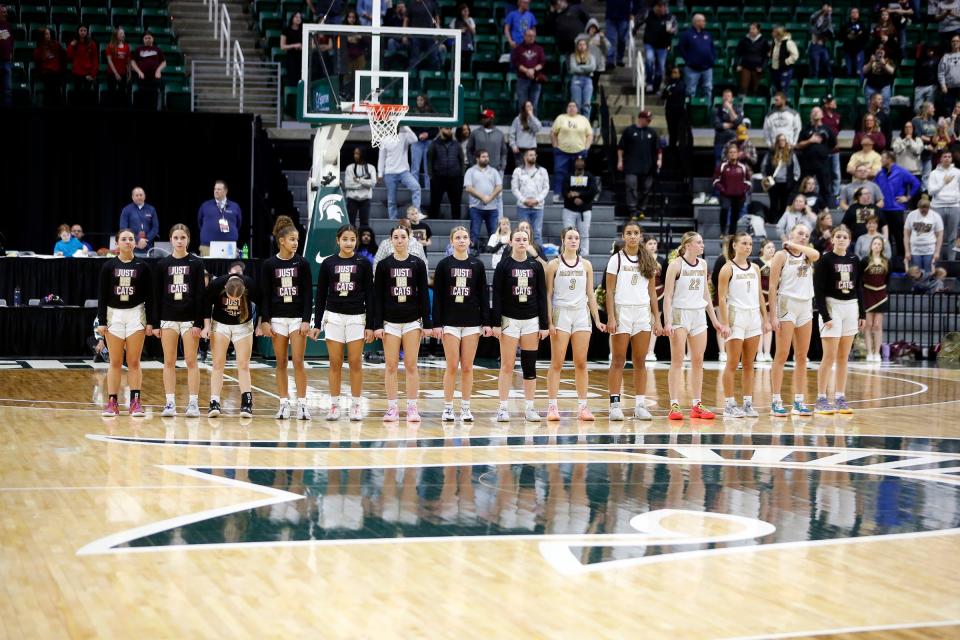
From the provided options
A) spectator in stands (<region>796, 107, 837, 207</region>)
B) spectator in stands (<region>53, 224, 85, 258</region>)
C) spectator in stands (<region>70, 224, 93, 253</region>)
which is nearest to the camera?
spectator in stands (<region>53, 224, 85, 258</region>)

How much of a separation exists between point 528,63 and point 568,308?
1148 centimetres

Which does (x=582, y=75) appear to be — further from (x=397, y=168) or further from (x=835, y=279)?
(x=835, y=279)

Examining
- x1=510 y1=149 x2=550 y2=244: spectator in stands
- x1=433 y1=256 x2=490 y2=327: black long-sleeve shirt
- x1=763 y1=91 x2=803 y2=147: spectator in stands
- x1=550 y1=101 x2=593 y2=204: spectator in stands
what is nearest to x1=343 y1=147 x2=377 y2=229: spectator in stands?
x1=510 y1=149 x2=550 y2=244: spectator in stands

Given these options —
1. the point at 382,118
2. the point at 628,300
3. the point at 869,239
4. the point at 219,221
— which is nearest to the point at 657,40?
the point at 869,239

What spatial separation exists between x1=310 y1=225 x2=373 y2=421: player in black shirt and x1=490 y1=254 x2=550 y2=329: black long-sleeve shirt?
1.18 metres

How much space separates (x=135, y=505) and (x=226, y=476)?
42.8 inches

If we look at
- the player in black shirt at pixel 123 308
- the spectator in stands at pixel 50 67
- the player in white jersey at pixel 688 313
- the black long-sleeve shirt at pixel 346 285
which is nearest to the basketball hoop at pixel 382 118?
the black long-sleeve shirt at pixel 346 285

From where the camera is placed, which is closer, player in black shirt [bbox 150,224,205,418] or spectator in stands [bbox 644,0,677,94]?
player in black shirt [bbox 150,224,205,418]

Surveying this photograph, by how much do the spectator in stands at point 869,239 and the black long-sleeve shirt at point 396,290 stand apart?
895 centimetres

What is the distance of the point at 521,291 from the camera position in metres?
11.8

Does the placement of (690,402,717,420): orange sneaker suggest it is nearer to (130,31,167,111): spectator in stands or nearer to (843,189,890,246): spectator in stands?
(843,189,890,246): spectator in stands

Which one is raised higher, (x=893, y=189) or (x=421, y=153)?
(x=421, y=153)

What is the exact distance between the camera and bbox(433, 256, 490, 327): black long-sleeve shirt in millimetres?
11812

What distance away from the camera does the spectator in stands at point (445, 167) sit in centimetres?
2086
